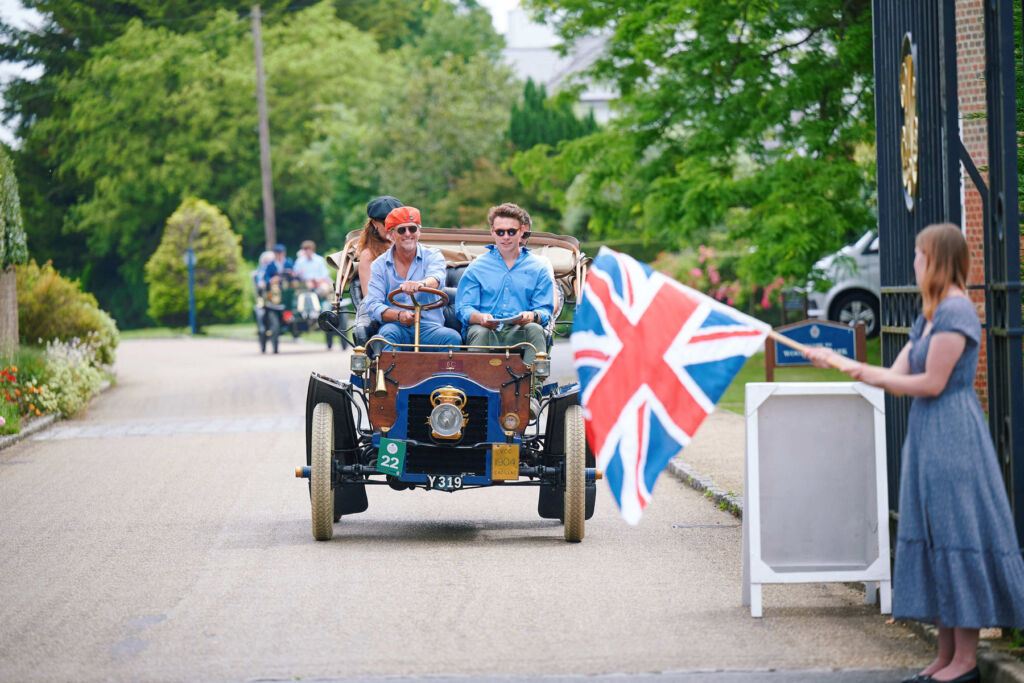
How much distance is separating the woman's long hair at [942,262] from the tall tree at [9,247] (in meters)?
14.7

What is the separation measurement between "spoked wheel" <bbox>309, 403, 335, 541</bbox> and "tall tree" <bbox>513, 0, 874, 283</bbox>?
10.6 m

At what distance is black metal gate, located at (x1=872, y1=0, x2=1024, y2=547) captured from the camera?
237 inches

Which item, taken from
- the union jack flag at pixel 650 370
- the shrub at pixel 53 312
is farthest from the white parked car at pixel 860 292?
the union jack flag at pixel 650 370

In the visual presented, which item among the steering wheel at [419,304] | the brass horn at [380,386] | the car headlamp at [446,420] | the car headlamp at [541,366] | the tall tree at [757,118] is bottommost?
the car headlamp at [446,420]

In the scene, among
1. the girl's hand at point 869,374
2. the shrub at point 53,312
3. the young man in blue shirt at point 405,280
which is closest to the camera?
the girl's hand at point 869,374

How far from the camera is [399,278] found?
9.52 meters

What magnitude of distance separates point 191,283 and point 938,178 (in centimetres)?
4291

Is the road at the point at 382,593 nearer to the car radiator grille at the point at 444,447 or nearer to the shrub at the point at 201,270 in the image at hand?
the car radiator grille at the point at 444,447

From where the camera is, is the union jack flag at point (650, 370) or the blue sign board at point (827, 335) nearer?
the union jack flag at point (650, 370)

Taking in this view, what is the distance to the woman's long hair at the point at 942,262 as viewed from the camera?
17.8 ft

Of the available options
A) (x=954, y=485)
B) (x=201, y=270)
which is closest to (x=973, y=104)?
(x=954, y=485)

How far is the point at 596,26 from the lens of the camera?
70.6 feet

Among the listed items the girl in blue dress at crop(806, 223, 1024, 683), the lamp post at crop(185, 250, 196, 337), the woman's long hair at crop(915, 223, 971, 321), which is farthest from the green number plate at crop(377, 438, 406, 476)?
the lamp post at crop(185, 250, 196, 337)

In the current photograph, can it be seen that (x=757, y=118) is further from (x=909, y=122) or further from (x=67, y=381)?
(x=909, y=122)
